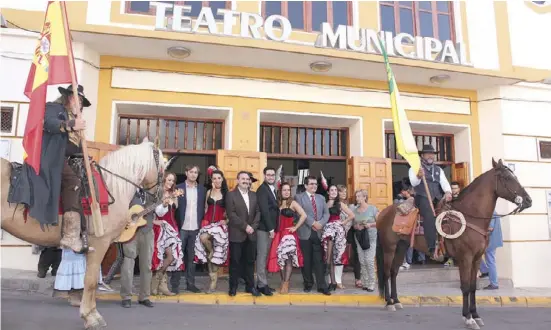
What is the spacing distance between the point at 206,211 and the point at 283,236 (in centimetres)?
139

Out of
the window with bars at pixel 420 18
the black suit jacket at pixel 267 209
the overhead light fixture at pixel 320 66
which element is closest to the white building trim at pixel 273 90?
the overhead light fixture at pixel 320 66

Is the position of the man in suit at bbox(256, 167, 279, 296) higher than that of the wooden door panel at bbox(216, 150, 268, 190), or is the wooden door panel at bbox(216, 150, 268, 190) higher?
the wooden door panel at bbox(216, 150, 268, 190)

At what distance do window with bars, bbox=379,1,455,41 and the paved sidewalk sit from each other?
5.76 meters

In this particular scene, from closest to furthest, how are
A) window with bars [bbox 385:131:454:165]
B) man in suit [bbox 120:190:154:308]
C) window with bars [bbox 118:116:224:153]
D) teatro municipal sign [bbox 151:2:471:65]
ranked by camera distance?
man in suit [bbox 120:190:154:308], teatro municipal sign [bbox 151:2:471:65], window with bars [bbox 118:116:224:153], window with bars [bbox 385:131:454:165]

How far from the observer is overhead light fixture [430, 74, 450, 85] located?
9.34 metres

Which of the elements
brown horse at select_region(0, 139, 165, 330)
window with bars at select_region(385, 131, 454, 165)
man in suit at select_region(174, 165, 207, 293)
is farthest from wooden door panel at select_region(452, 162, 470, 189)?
brown horse at select_region(0, 139, 165, 330)

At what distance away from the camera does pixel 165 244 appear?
6.37 meters

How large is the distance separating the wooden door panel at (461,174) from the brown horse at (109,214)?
796cm

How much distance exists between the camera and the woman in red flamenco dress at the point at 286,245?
6898mm

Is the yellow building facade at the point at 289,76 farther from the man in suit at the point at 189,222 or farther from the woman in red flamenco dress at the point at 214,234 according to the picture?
the man in suit at the point at 189,222

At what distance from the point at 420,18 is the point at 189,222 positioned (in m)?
7.75

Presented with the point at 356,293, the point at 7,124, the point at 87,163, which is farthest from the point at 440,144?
the point at 7,124

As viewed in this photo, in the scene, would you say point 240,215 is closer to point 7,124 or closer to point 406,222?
point 406,222

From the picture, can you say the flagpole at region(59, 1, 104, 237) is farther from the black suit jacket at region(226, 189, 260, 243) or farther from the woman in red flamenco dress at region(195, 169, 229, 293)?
the woman in red flamenco dress at region(195, 169, 229, 293)
